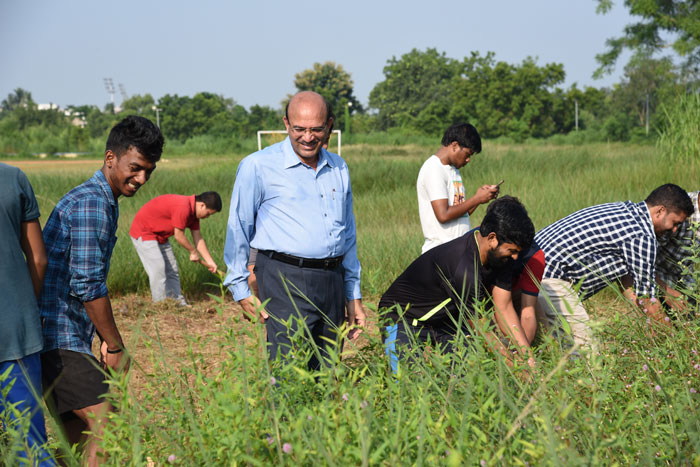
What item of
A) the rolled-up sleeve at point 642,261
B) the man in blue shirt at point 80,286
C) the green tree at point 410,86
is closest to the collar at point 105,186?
the man in blue shirt at point 80,286

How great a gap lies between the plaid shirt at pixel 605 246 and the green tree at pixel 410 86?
7071cm

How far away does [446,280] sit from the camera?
10.0 feet

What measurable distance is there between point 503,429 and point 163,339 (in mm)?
4691

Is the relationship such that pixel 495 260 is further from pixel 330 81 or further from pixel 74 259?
pixel 330 81

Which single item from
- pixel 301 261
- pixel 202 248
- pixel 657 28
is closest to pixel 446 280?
pixel 301 261

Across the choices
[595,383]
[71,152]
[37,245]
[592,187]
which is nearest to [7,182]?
Result: [37,245]

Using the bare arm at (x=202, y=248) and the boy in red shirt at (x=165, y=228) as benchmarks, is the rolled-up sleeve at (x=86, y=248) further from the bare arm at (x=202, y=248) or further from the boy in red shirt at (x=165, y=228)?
the bare arm at (x=202, y=248)

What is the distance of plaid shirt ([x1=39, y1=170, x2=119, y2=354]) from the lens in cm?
242

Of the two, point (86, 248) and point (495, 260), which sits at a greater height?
point (86, 248)

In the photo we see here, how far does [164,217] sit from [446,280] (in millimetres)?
3954

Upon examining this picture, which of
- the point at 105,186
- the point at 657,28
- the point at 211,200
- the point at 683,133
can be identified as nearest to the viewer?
the point at 105,186

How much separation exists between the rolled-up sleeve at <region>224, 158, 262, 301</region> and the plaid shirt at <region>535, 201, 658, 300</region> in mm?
1875

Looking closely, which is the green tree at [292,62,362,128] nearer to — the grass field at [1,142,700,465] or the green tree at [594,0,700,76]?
the green tree at [594,0,700,76]

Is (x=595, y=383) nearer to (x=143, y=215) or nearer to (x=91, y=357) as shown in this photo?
(x=91, y=357)
